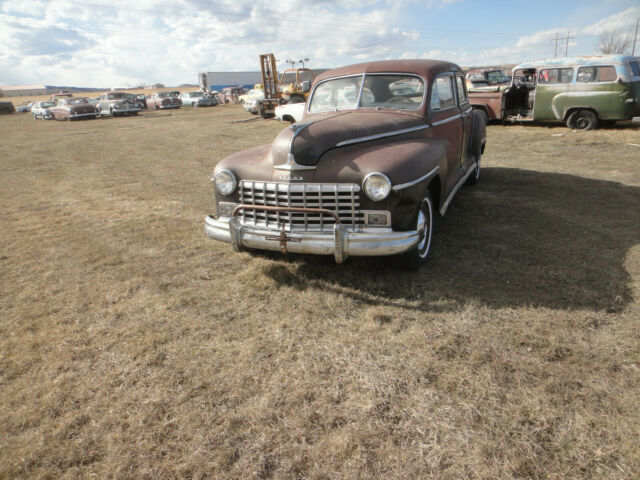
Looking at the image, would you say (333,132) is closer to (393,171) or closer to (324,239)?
(393,171)

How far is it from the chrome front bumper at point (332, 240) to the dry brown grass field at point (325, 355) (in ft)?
1.37

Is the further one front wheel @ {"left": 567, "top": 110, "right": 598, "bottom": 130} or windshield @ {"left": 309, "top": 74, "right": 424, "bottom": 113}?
front wheel @ {"left": 567, "top": 110, "right": 598, "bottom": 130}

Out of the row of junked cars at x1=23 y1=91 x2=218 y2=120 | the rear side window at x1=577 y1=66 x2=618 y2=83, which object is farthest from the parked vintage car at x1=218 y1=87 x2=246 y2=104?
the rear side window at x1=577 y1=66 x2=618 y2=83

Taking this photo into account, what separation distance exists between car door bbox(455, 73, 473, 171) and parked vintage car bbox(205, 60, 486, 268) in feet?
3.82

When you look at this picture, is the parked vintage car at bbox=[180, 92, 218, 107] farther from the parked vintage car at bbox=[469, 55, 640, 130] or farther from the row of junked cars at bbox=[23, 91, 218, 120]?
the parked vintage car at bbox=[469, 55, 640, 130]

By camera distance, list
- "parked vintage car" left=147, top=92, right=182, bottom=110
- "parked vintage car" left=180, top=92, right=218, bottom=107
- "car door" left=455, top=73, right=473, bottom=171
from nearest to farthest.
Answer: "car door" left=455, top=73, right=473, bottom=171 < "parked vintage car" left=147, top=92, right=182, bottom=110 < "parked vintage car" left=180, top=92, right=218, bottom=107

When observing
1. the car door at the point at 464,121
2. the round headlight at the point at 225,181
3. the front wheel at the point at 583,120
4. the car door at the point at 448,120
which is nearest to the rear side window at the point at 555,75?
the front wheel at the point at 583,120

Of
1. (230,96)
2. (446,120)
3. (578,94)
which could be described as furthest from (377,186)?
(230,96)

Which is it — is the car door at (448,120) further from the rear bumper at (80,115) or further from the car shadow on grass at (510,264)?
the rear bumper at (80,115)

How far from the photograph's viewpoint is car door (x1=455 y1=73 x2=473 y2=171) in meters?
5.55

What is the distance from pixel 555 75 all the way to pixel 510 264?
995 centimetres

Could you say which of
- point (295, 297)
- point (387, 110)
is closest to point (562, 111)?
point (387, 110)

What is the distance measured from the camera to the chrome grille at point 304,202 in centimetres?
333

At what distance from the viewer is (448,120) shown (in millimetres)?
4895
